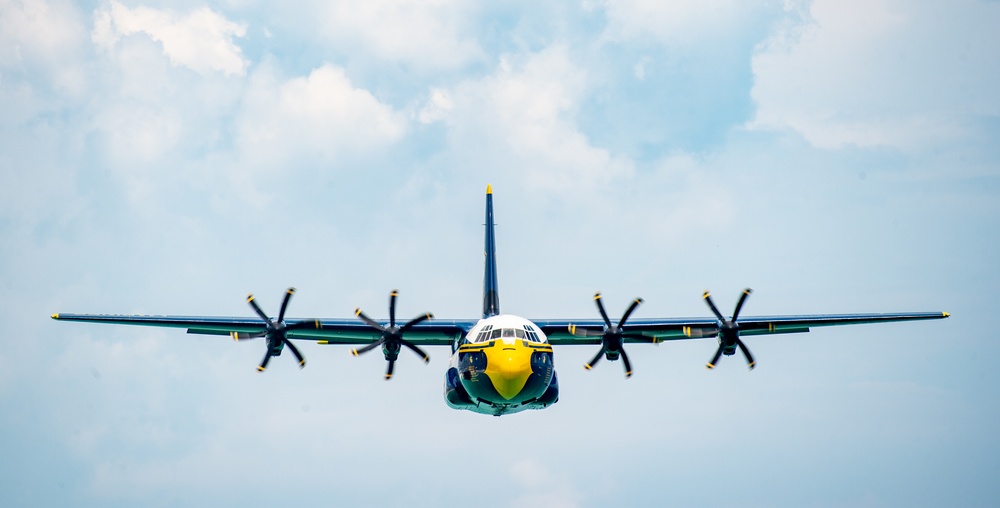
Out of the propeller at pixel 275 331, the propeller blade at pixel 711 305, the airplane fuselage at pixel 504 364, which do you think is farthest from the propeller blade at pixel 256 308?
the propeller blade at pixel 711 305

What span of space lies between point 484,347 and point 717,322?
520 inches

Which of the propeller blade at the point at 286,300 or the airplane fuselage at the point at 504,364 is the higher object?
the propeller blade at the point at 286,300

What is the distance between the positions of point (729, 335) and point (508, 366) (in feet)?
41.6

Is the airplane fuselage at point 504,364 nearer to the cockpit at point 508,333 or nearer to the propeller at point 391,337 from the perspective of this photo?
the cockpit at point 508,333

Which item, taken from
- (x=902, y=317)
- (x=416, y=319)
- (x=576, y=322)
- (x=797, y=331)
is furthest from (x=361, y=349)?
(x=902, y=317)

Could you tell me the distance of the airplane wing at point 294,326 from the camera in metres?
44.6

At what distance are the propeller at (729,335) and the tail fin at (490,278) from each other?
10227mm

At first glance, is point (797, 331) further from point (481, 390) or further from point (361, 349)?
point (361, 349)

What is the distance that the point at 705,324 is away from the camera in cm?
→ 4634

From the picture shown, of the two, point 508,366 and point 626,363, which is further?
point 626,363

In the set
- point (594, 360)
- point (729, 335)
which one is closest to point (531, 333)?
point (594, 360)

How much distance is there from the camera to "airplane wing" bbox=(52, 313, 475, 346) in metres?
44.6

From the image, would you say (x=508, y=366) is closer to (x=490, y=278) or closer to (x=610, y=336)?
(x=610, y=336)

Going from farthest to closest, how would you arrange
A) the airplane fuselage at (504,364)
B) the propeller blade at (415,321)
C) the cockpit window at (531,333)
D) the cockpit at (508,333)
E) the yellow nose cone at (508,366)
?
the propeller blade at (415,321), the cockpit window at (531,333), the cockpit at (508,333), the airplane fuselage at (504,364), the yellow nose cone at (508,366)
